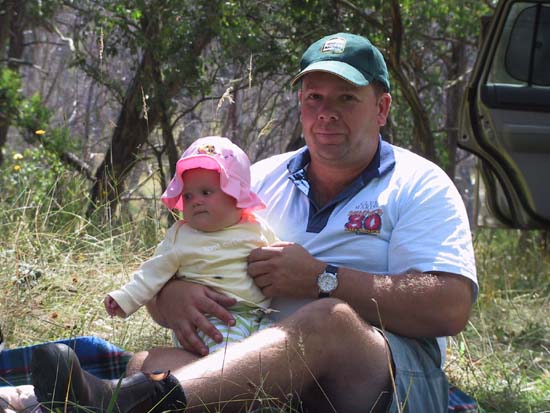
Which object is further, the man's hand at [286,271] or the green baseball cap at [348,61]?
the green baseball cap at [348,61]

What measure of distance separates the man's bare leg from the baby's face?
456 millimetres

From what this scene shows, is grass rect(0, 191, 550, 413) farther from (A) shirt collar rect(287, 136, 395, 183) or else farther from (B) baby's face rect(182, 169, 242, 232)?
(A) shirt collar rect(287, 136, 395, 183)

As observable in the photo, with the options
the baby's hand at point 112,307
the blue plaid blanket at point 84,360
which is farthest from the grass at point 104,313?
the baby's hand at point 112,307

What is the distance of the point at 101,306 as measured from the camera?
423 cm

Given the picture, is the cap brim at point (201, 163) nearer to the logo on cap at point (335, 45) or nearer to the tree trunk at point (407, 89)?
the logo on cap at point (335, 45)

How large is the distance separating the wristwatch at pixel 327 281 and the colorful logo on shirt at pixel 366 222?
0.59ft

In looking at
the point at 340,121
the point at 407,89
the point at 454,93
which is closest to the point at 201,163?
the point at 340,121

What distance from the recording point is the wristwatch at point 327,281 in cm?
296

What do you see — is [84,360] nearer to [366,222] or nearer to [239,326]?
[239,326]

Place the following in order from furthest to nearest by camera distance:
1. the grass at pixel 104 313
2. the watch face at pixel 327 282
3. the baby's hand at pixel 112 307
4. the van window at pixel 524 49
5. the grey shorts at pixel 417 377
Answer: the van window at pixel 524 49 < the grass at pixel 104 313 < the baby's hand at pixel 112 307 < the watch face at pixel 327 282 < the grey shorts at pixel 417 377

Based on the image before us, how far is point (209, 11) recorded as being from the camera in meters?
6.56

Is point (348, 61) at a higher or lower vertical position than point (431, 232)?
higher

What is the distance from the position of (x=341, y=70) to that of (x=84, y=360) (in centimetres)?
126

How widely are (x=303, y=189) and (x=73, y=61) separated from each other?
15.0 feet
